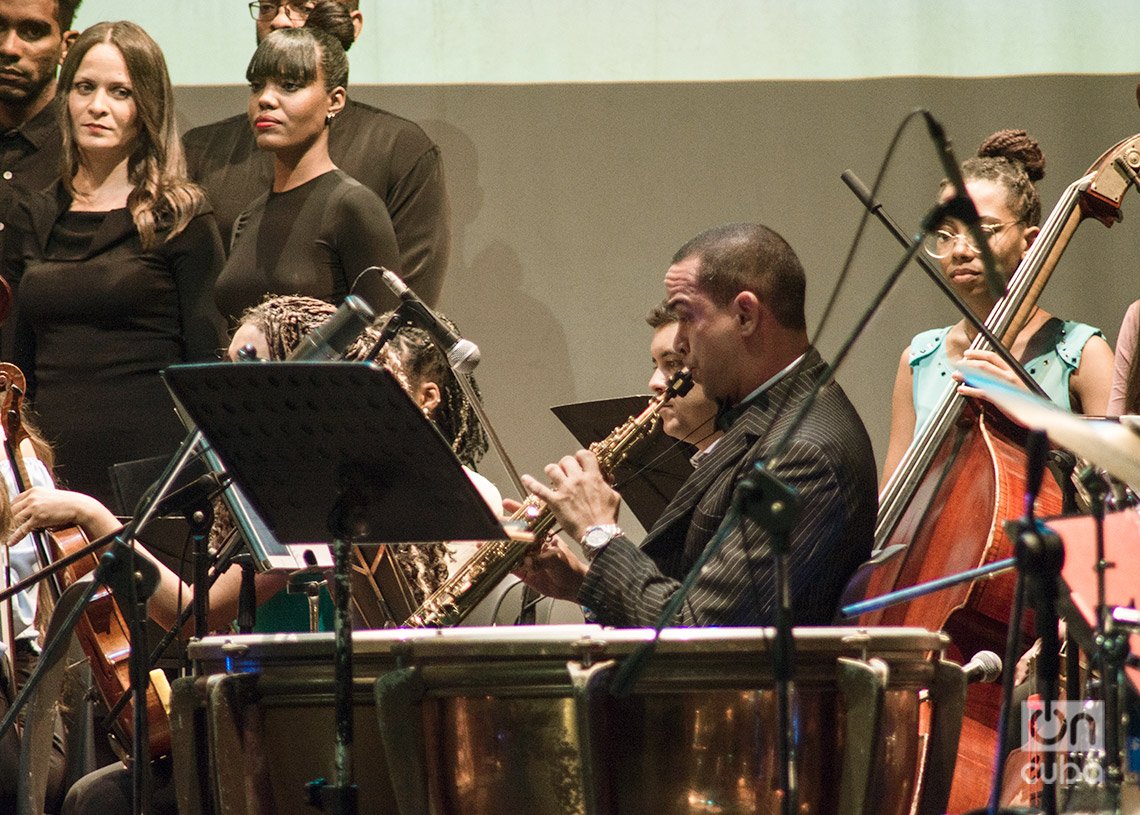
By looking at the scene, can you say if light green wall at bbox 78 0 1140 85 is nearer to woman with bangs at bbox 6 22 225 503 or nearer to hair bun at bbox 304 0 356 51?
hair bun at bbox 304 0 356 51

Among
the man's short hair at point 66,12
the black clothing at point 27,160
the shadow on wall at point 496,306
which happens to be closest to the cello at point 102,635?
the black clothing at point 27,160

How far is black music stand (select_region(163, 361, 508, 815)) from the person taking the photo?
2.12 meters

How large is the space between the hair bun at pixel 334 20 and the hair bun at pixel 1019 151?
1.96 m

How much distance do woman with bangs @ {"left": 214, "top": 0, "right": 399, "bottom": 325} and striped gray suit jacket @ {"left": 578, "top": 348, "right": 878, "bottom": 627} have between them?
1.55 m

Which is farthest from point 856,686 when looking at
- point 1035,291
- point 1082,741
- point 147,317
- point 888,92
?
point 888,92

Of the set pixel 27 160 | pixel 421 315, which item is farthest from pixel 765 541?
pixel 27 160

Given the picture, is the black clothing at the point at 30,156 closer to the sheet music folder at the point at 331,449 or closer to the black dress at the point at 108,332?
the black dress at the point at 108,332

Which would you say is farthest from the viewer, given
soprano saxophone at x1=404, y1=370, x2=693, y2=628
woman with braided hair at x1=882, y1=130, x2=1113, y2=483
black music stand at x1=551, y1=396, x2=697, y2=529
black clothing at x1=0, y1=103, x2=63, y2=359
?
black clothing at x1=0, y1=103, x2=63, y2=359

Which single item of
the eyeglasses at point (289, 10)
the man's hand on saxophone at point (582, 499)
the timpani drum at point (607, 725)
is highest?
the eyeglasses at point (289, 10)

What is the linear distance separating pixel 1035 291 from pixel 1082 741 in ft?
4.50

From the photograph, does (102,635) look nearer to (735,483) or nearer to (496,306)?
(735,483)

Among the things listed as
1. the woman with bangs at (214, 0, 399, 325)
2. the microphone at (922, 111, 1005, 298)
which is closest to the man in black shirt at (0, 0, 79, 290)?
the woman with bangs at (214, 0, 399, 325)

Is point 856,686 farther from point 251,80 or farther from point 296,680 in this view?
point 251,80

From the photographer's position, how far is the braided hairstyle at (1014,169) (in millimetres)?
3967
